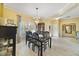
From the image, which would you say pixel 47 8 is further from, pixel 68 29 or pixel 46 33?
pixel 68 29

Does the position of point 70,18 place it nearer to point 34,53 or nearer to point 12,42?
point 34,53

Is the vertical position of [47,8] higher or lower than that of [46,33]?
higher

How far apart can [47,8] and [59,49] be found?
881 mm

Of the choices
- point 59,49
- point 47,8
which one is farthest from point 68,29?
point 47,8

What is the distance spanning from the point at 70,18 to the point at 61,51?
712 mm

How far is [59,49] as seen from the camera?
240cm

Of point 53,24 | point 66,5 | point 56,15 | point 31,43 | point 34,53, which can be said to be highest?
point 66,5

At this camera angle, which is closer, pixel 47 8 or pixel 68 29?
pixel 47 8

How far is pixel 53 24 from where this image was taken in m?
2.50

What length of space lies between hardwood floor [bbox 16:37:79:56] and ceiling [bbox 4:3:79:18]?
22.6 inches

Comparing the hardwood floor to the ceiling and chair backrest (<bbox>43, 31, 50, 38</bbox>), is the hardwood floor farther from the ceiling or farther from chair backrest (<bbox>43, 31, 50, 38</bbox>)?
the ceiling

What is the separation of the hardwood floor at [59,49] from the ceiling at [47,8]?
1.88 ft

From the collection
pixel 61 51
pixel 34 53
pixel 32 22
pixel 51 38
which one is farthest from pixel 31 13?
pixel 61 51

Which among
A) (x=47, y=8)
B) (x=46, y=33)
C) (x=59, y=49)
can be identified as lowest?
(x=59, y=49)
